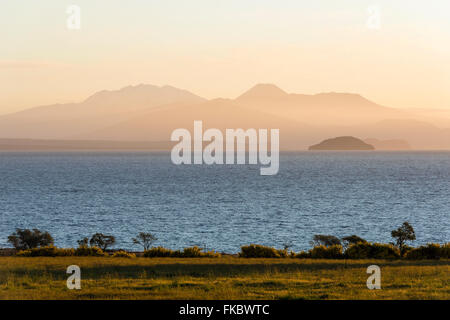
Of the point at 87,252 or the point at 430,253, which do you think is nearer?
the point at 430,253

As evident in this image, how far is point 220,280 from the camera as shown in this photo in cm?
1919

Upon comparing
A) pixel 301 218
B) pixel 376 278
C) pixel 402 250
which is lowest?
pixel 301 218

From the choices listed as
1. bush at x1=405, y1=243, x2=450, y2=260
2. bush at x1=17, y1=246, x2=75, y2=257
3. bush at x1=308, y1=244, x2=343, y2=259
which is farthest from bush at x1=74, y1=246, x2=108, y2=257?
bush at x1=405, y1=243, x2=450, y2=260

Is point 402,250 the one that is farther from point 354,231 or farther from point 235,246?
point 354,231

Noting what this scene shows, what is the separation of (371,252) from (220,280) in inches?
525

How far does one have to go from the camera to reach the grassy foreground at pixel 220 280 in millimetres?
15836

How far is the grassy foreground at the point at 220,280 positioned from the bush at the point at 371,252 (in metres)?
2.58

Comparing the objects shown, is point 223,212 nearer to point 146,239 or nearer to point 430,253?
point 146,239

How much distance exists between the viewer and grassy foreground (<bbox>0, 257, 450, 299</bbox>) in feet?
52.0

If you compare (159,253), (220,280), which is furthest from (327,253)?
(220,280)

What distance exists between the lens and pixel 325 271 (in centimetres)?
2225

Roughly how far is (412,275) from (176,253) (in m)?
14.4

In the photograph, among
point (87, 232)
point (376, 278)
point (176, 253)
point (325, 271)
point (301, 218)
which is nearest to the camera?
point (376, 278)
